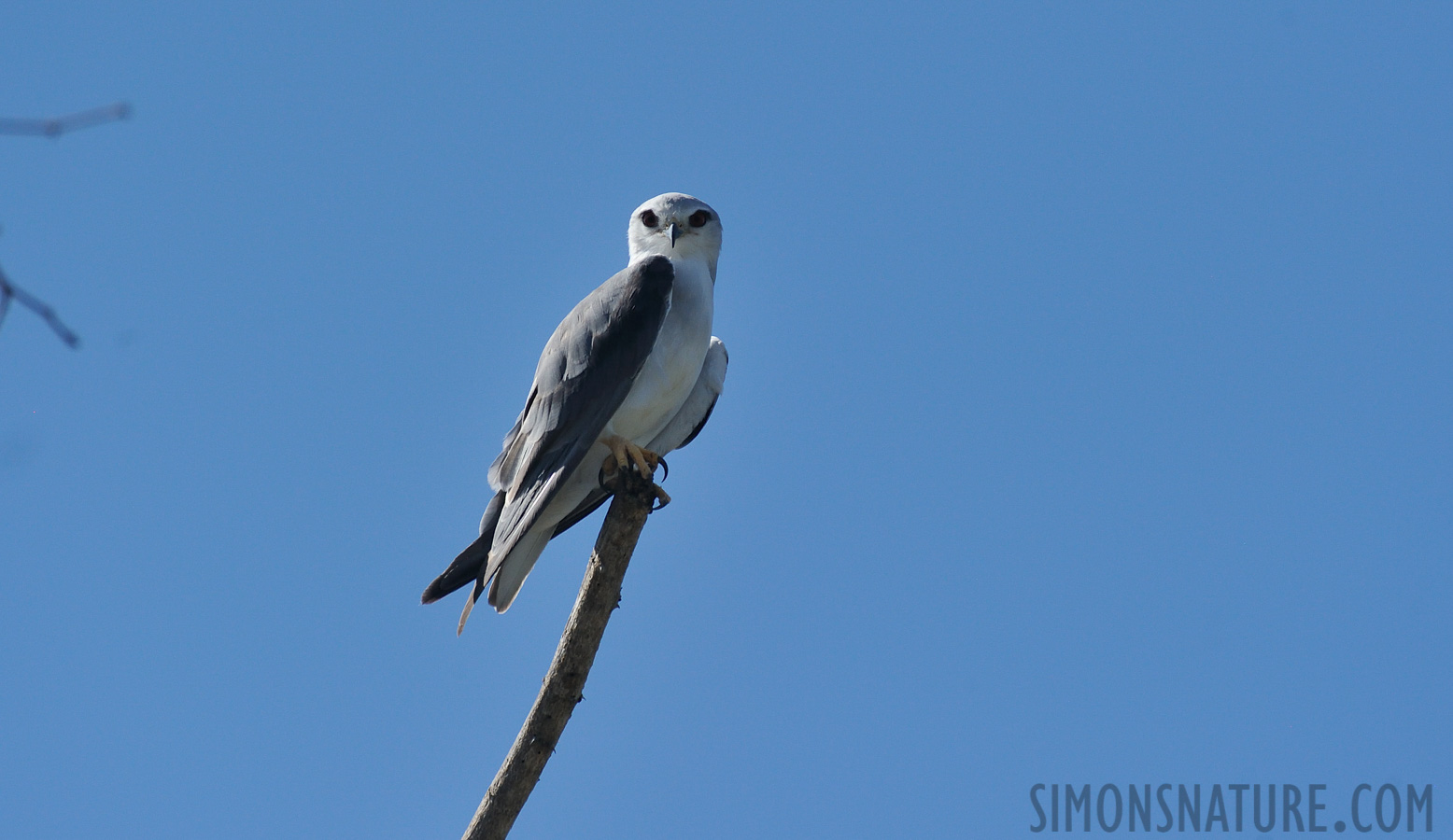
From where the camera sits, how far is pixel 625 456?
19.3 ft

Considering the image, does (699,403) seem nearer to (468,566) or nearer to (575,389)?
(575,389)

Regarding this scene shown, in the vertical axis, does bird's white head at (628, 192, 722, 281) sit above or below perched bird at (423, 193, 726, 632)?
above

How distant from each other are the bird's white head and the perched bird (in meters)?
0.30

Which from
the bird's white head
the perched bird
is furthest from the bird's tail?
the bird's white head

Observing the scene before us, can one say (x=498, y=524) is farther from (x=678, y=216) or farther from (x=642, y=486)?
(x=678, y=216)

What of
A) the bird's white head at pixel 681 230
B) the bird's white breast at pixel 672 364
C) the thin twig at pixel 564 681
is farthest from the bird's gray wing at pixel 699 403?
the thin twig at pixel 564 681

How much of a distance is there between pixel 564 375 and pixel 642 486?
106cm

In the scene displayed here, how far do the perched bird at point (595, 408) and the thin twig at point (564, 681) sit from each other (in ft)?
1.65

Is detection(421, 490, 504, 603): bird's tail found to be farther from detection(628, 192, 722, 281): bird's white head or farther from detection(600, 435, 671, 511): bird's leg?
detection(628, 192, 722, 281): bird's white head

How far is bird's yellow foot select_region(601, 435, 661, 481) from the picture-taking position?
19.1ft

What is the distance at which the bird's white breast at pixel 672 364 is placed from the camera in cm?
616

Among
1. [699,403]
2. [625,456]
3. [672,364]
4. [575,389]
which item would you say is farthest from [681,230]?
[625,456]

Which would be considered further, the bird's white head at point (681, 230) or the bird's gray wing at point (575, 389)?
the bird's white head at point (681, 230)

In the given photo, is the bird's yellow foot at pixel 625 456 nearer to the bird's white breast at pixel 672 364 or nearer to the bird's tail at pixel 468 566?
the bird's white breast at pixel 672 364
